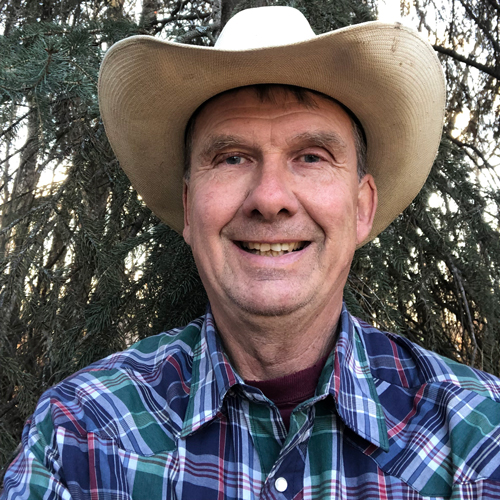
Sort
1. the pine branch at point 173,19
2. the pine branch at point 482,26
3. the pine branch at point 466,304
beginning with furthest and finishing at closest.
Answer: the pine branch at point 482,26 → the pine branch at point 173,19 → the pine branch at point 466,304

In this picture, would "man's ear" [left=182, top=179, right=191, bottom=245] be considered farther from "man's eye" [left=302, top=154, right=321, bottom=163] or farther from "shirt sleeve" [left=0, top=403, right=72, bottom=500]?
"shirt sleeve" [left=0, top=403, right=72, bottom=500]

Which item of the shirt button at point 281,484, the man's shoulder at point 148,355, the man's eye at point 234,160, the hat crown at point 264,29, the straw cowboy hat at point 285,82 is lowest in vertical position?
the shirt button at point 281,484

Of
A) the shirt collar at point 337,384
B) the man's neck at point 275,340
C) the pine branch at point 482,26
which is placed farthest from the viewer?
the pine branch at point 482,26

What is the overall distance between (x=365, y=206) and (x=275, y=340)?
53 cm

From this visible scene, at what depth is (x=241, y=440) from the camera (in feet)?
4.44

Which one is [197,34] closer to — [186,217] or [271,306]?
[186,217]

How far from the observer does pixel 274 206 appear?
138 centimetres

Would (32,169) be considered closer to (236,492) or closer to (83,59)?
(83,59)

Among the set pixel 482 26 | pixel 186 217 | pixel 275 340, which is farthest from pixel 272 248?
pixel 482 26

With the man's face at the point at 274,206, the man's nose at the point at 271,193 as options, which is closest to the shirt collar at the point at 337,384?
the man's face at the point at 274,206

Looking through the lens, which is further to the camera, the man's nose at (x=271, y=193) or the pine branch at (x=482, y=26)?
the pine branch at (x=482, y=26)

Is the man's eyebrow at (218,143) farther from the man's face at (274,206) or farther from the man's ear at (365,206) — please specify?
the man's ear at (365,206)

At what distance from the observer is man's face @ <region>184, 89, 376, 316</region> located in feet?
4.65

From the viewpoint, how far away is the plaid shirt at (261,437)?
126cm
